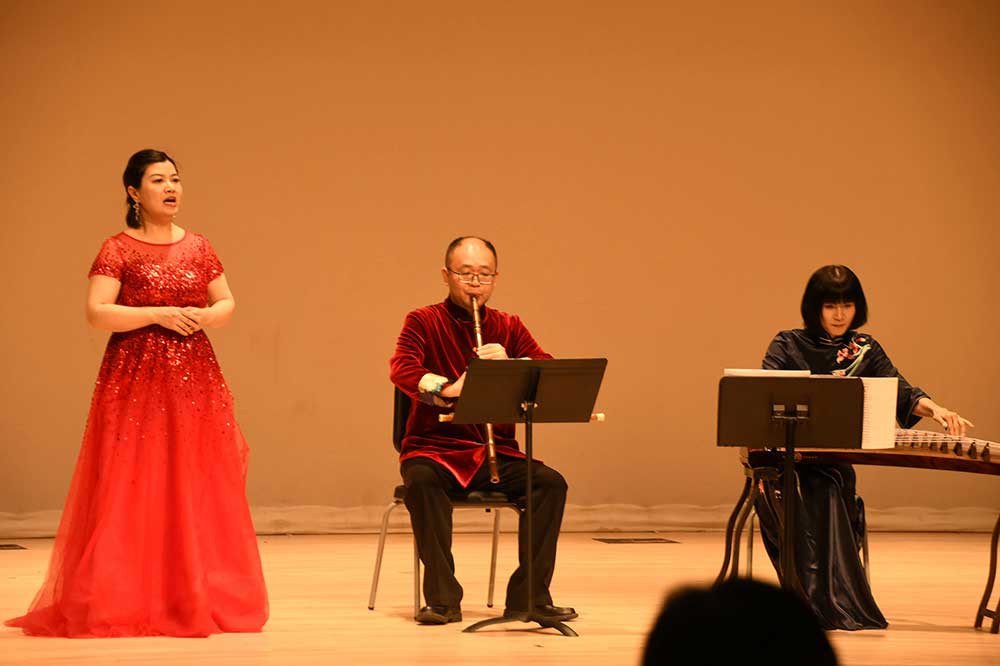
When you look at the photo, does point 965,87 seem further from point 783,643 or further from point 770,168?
Answer: point 783,643

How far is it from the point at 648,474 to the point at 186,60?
3262mm

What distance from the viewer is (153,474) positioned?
13.3ft

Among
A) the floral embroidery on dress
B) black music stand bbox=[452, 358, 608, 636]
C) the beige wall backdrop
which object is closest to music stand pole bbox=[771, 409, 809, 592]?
black music stand bbox=[452, 358, 608, 636]

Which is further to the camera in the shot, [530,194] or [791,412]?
[530,194]

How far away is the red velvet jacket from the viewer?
4.34m

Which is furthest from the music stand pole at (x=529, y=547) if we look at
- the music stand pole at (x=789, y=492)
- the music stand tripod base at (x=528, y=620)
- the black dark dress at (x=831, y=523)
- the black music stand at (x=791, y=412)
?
the black dark dress at (x=831, y=523)

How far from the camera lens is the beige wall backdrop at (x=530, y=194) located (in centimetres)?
665

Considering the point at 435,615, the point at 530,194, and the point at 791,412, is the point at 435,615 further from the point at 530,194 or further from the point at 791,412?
the point at 530,194

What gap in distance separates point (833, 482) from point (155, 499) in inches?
85.2

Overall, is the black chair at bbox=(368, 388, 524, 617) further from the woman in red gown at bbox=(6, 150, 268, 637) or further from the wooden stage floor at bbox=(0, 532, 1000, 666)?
the woman in red gown at bbox=(6, 150, 268, 637)

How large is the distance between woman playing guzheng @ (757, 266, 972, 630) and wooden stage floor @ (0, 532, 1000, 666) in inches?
5.2

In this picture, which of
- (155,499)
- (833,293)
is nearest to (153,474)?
(155,499)

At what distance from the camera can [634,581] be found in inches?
207

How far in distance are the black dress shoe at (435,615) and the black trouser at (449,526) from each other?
2 centimetres
